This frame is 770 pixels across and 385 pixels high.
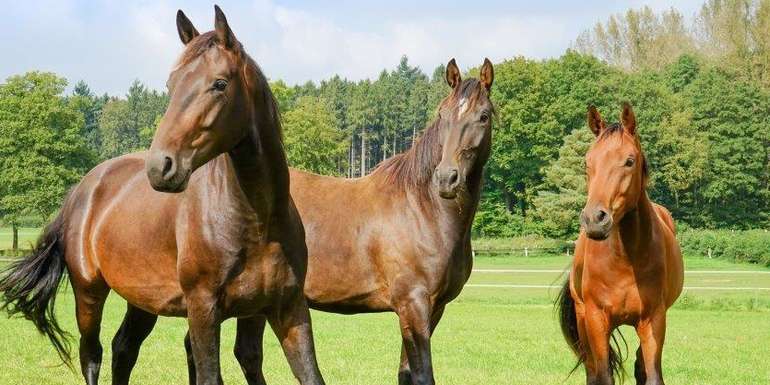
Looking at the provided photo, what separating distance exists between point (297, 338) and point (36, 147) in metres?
52.3

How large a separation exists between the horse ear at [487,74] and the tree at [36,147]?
4782 centimetres

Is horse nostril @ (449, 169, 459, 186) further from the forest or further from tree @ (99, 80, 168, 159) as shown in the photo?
tree @ (99, 80, 168, 159)

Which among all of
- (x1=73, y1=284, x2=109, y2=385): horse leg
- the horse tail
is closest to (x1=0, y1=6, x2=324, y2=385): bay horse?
(x1=73, y1=284, x2=109, y2=385): horse leg

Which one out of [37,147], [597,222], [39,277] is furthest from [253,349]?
[37,147]

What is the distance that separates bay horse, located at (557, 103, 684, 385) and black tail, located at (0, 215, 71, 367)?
3756 mm

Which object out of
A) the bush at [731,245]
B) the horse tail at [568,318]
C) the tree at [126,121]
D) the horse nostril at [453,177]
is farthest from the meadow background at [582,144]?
the tree at [126,121]

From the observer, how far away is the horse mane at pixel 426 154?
6.61 meters

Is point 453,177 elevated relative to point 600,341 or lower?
elevated

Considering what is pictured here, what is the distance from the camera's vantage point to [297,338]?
469 centimetres

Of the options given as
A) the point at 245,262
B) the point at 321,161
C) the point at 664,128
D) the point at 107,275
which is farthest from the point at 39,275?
the point at 664,128

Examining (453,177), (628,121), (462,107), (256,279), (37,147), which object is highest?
(37,147)

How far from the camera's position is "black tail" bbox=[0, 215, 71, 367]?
6.82 meters

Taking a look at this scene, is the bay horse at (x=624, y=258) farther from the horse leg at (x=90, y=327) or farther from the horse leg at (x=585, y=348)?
the horse leg at (x=90, y=327)

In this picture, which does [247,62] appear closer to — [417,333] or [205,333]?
[205,333]
